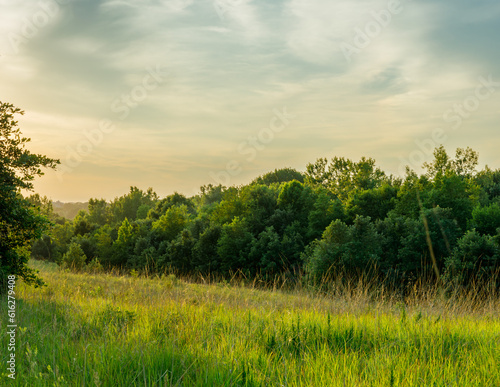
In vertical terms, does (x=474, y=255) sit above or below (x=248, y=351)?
below

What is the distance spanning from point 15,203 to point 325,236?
63.4ft

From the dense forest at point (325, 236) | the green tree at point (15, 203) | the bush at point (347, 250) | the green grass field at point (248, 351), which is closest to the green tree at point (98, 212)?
the dense forest at point (325, 236)

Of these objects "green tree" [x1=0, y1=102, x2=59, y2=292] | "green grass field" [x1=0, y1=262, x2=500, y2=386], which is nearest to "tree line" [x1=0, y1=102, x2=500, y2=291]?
"green tree" [x1=0, y1=102, x2=59, y2=292]

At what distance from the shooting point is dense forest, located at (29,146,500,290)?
24.8 metres

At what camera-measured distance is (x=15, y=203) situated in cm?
1025

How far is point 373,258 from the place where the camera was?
988 inches

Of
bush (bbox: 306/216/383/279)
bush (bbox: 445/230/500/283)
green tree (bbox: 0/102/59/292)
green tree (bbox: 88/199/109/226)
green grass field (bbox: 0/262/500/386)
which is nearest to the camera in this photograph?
green grass field (bbox: 0/262/500/386)

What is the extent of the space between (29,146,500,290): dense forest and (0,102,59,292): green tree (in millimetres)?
8097

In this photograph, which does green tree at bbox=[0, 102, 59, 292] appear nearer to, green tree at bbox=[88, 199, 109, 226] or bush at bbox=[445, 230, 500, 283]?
bush at bbox=[445, 230, 500, 283]

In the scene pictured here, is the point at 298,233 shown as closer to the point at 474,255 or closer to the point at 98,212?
the point at 474,255

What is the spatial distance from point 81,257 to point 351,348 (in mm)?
37676

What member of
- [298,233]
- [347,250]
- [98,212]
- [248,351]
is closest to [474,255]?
[347,250]

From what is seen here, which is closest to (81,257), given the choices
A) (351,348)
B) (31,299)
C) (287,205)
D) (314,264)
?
(287,205)

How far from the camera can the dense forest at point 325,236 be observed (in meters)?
24.8
